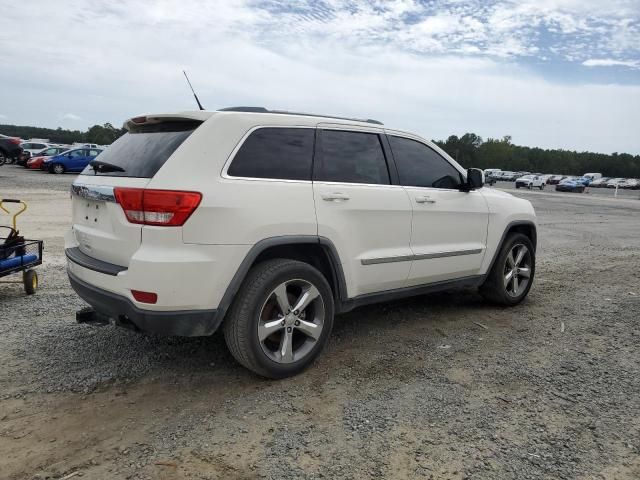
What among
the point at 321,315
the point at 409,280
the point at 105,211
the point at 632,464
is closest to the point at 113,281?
the point at 105,211

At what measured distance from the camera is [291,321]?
3.54m

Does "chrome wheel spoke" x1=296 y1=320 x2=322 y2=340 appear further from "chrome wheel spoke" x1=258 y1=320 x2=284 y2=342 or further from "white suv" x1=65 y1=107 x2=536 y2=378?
"chrome wheel spoke" x1=258 y1=320 x2=284 y2=342

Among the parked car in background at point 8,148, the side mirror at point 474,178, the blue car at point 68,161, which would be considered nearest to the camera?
the side mirror at point 474,178

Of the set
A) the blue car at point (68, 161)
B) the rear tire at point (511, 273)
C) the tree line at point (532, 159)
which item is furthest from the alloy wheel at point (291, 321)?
the tree line at point (532, 159)

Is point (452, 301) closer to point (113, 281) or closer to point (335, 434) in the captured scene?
point (335, 434)

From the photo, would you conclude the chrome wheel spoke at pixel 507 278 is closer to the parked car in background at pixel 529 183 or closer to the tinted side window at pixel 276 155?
the tinted side window at pixel 276 155

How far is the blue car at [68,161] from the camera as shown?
2761cm

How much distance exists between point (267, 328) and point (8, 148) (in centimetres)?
2973

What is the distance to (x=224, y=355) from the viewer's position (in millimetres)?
4016

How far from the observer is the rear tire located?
5.34m

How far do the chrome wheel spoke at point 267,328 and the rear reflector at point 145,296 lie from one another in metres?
0.70

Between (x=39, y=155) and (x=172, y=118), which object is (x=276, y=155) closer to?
(x=172, y=118)

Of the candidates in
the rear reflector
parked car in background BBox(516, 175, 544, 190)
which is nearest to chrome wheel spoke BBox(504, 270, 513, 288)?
the rear reflector

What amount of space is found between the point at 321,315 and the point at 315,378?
436 millimetres
